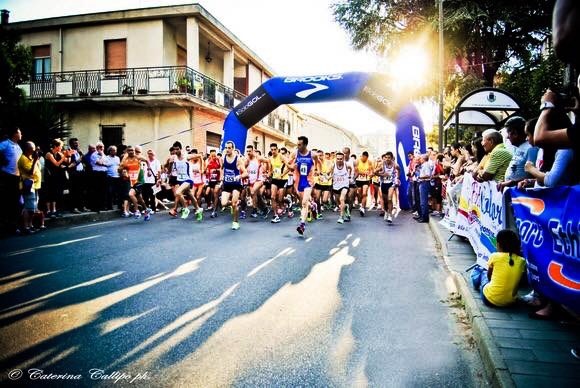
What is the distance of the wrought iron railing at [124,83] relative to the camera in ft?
67.9

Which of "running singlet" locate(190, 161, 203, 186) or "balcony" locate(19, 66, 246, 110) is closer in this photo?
"running singlet" locate(190, 161, 203, 186)

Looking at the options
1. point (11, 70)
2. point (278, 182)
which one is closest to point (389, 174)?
point (278, 182)

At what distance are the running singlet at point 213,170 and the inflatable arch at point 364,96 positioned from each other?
3667mm

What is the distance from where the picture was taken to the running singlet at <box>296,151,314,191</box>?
9.94 metres

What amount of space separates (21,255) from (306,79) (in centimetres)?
1096

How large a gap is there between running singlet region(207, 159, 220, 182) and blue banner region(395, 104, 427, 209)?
6.34 meters

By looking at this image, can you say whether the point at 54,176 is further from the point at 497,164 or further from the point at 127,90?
the point at 127,90

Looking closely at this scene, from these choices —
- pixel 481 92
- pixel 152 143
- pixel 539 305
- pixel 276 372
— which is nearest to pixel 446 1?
pixel 481 92

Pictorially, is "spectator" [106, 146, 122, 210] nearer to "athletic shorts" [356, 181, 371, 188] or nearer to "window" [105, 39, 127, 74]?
"athletic shorts" [356, 181, 371, 188]

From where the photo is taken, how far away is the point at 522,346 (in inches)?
123

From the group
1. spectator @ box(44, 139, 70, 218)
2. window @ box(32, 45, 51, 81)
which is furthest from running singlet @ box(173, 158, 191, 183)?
window @ box(32, 45, 51, 81)

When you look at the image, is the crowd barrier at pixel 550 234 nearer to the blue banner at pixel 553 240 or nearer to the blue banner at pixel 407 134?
the blue banner at pixel 553 240

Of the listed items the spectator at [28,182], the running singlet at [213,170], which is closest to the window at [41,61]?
the running singlet at [213,170]

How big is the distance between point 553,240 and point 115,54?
2379 centimetres
